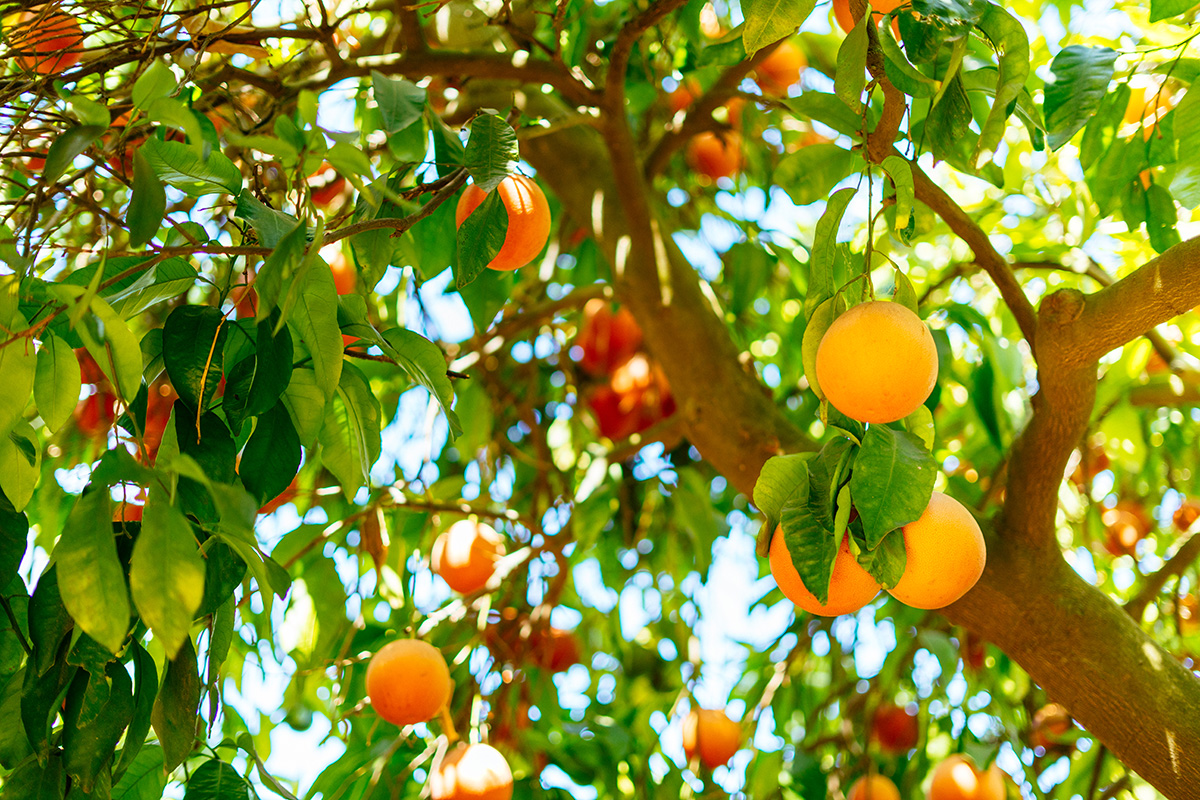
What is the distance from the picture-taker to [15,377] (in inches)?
28.0

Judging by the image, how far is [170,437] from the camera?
72cm

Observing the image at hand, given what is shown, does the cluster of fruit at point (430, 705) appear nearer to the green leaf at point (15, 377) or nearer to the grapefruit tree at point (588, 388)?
the grapefruit tree at point (588, 388)

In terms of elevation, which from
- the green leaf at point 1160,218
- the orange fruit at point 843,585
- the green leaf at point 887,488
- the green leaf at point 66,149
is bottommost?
the green leaf at point 1160,218

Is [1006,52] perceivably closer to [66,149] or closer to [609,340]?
[66,149]

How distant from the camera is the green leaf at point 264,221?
0.69 m

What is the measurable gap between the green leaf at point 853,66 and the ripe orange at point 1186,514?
5.61 feet

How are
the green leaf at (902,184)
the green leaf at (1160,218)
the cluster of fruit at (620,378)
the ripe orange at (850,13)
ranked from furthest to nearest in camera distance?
the cluster of fruit at (620,378)
the green leaf at (1160,218)
the ripe orange at (850,13)
the green leaf at (902,184)

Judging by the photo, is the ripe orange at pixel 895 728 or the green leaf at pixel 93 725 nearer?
the green leaf at pixel 93 725

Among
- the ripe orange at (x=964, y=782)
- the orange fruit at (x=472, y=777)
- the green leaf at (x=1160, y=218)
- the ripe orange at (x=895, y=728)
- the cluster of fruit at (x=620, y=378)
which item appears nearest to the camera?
the green leaf at (x=1160, y=218)

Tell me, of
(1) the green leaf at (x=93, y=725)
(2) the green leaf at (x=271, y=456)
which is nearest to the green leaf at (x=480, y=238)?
(2) the green leaf at (x=271, y=456)

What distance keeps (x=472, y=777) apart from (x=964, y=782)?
0.75m

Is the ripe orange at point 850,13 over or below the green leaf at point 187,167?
below

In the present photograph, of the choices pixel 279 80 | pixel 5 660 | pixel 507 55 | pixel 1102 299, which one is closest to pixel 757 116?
pixel 507 55

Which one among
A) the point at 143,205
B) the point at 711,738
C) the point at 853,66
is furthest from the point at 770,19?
the point at 711,738
